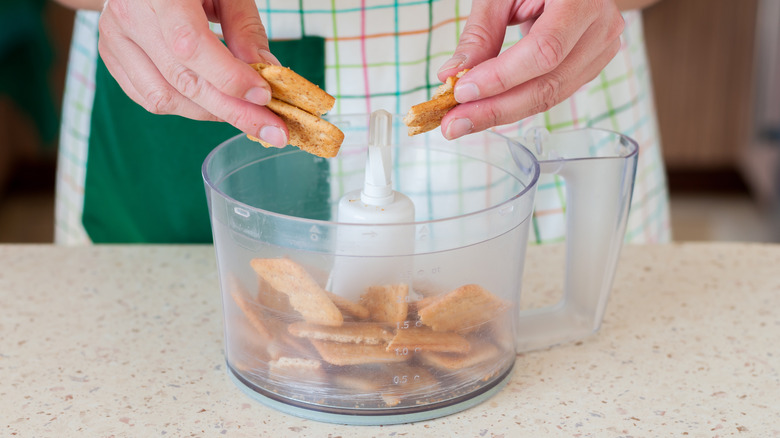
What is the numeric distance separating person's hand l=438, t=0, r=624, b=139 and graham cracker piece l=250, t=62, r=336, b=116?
0.29ft

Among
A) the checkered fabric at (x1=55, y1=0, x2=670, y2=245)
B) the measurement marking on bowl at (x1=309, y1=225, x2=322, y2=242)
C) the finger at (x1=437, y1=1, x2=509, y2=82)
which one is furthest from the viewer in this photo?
the checkered fabric at (x1=55, y1=0, x2=670, y2=245)

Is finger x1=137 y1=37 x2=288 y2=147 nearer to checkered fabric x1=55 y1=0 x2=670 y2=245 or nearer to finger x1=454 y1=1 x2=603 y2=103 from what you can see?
finger x1=454 y1=1 x2=603 y2=103

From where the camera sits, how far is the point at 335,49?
0.89 metres

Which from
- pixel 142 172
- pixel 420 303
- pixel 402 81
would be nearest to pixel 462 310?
pixel 420 303

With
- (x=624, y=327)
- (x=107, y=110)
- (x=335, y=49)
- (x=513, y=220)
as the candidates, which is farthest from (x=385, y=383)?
(x=107, y=110)

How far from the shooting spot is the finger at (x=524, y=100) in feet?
1.85

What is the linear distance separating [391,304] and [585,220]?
0.20 m

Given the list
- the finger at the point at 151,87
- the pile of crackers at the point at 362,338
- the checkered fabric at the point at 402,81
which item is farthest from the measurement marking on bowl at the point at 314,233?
the checkered fabric at the point at 402,81

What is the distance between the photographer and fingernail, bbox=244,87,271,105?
1.71ft

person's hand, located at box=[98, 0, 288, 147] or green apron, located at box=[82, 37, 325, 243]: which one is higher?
person's hand, located at box=[98, 0, 288, 147]

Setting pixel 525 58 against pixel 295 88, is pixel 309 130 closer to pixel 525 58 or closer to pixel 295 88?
pixel 295 88

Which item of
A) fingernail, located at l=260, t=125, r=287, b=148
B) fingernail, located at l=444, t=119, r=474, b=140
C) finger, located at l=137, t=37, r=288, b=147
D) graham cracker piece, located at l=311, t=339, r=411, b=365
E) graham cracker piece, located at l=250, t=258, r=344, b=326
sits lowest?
graham cracker piece, located at l=311, t=339, r=411, b=365

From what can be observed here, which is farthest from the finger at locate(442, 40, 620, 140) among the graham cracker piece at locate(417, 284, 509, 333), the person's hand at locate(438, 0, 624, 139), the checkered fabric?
the checkered fabric

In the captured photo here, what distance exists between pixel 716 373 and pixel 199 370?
0.41 meters
